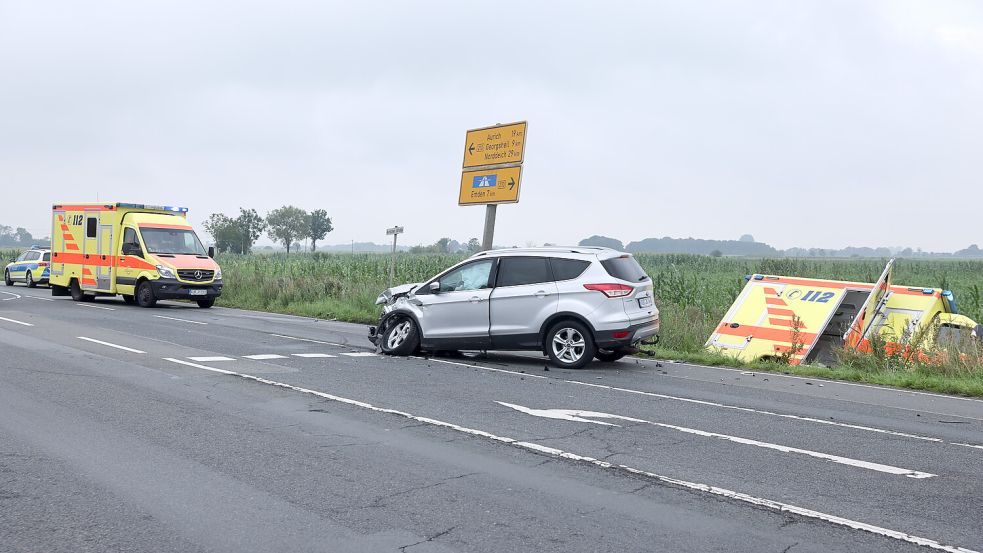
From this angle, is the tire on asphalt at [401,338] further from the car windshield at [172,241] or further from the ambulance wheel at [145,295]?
the car windshield at [172,241]

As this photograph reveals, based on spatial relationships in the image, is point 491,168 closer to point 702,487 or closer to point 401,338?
point 401,338

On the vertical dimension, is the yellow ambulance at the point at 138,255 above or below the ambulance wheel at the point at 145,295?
above

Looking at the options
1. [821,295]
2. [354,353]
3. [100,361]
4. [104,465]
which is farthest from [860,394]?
[100,361]

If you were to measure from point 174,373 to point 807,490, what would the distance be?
326 inches

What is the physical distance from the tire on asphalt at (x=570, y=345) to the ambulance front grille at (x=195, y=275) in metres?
15.6

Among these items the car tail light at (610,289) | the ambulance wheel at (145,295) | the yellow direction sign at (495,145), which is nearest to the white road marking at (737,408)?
the car tail light at (610,289)

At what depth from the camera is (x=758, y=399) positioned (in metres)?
10.2

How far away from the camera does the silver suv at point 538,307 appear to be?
1240cm

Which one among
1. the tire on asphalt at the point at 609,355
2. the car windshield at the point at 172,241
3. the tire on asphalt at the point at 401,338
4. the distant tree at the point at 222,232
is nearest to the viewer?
the tire on asphalt at the point at 609,355

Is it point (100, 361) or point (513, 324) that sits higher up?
point (513, 324)

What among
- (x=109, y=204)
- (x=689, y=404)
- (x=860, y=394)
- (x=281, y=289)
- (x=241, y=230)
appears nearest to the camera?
(x=689, y=404)

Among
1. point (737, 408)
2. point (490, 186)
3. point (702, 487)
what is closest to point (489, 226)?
point (490, 186)

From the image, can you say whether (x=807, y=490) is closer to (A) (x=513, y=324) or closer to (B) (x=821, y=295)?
(A) (x=513, y=324)

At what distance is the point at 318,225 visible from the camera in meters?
126
